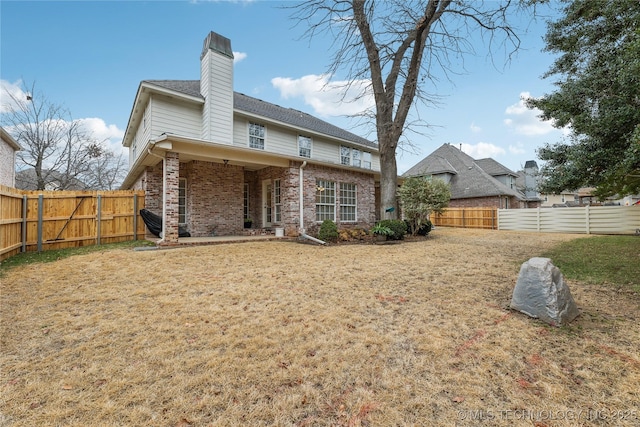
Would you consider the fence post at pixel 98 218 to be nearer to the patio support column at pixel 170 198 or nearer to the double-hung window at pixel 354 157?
Result: the patio support column at pixel 170 198

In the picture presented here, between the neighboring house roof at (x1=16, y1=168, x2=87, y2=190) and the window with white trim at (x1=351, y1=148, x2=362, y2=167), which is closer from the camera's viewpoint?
the window with white trim at (x1=351, y1=148, x2=362, y2=167)

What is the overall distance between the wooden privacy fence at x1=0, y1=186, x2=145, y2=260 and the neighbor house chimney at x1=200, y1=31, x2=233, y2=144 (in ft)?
12.0

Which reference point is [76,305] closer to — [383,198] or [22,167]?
[383,198]

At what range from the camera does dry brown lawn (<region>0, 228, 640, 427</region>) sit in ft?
6.29

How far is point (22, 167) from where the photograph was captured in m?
17.2

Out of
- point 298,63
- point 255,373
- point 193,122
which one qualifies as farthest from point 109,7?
point 255,373

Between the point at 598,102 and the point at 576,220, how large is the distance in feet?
43.6

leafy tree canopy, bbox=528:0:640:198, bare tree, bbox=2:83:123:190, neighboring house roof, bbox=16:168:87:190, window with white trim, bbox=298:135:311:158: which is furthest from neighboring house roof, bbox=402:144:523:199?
neighboring house roof, bbox=16:168:87:190

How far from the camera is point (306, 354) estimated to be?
2.63 metres

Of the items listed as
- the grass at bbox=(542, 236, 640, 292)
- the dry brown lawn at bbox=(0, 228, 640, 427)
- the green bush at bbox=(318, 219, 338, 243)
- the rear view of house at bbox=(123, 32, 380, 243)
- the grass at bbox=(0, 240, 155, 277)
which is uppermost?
the rear view of house at bbox=(123, 32, 380, 243)

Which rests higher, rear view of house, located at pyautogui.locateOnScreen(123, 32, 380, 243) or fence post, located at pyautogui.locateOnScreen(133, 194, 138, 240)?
rear view of house, located at pyautogui.locateOnScreen(123, 32, 380, 243)

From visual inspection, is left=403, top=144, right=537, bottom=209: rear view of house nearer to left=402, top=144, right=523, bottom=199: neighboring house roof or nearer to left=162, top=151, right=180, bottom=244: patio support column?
left=402, top=144, right=523, bottom=199: neighboring house roof

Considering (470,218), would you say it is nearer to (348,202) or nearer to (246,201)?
(348,202)

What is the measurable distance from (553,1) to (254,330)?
34.1 ft
